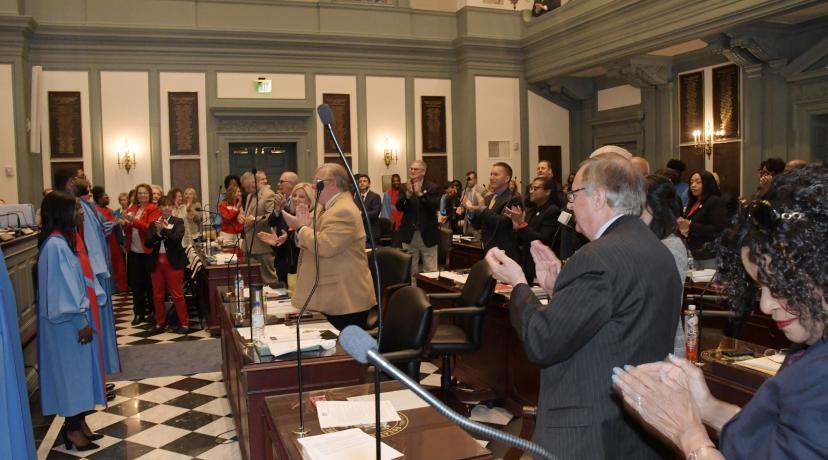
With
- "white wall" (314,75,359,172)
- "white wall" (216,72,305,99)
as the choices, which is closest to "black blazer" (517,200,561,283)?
"white wall" (314,75,359,172)

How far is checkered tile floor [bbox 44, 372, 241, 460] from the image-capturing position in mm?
4039

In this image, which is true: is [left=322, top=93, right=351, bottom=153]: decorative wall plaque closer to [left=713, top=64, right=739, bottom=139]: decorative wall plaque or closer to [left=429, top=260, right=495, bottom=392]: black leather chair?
[left=713, top=64, right=739, bottom=139]: decorative wall plaque

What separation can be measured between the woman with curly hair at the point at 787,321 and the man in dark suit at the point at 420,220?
253 inches

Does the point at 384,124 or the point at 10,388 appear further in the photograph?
the point at 384,124

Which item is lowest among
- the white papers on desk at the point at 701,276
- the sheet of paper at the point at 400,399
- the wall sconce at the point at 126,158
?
the sheet of paper at the point at 400,399

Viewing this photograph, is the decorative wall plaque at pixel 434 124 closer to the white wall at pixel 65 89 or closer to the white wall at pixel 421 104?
the white wall at pixel 421 104

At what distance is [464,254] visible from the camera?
8.53 metres

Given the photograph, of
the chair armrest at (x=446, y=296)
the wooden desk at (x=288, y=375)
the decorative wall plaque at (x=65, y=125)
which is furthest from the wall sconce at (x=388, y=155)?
the wooden desk at (x=288, y=375)

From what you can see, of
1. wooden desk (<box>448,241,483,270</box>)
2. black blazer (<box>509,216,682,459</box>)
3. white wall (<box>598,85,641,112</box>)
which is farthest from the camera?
white wall (<box>598,85,641,112</box>)

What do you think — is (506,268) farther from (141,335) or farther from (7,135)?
(7,135)

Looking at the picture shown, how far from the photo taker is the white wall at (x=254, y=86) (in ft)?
37.5

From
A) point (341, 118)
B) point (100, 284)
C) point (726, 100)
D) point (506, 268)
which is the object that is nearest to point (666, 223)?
point (506, 268)

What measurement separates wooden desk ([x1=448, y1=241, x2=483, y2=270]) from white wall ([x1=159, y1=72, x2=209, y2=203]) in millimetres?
4881

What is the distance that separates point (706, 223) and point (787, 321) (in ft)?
16.0
